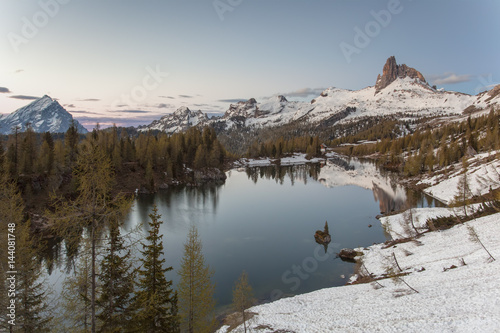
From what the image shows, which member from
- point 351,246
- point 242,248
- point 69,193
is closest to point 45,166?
point 69,193

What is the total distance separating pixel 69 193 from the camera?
63062 millimetres

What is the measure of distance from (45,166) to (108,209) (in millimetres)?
65167

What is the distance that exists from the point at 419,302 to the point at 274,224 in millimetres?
36337

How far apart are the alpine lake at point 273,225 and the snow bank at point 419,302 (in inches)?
238

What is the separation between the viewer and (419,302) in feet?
65.7

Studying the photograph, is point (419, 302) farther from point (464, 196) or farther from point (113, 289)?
point (464, 196)

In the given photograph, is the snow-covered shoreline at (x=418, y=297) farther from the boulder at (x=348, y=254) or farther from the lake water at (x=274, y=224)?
the lake water at (x=274, y=224)

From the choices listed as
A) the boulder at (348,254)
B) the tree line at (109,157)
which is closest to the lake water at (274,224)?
the boulder at (348,254)

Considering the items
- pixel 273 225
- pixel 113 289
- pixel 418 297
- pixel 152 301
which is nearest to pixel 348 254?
pixel 273 225

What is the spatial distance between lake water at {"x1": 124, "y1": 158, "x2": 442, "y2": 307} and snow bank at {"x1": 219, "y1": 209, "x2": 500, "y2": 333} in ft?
20.4

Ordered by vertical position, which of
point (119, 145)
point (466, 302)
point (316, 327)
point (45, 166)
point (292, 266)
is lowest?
point (292, 266)

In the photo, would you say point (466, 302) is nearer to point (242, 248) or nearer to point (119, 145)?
point (242, 248)

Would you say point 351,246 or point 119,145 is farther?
point 119,145

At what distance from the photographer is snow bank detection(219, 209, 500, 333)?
16594mm
